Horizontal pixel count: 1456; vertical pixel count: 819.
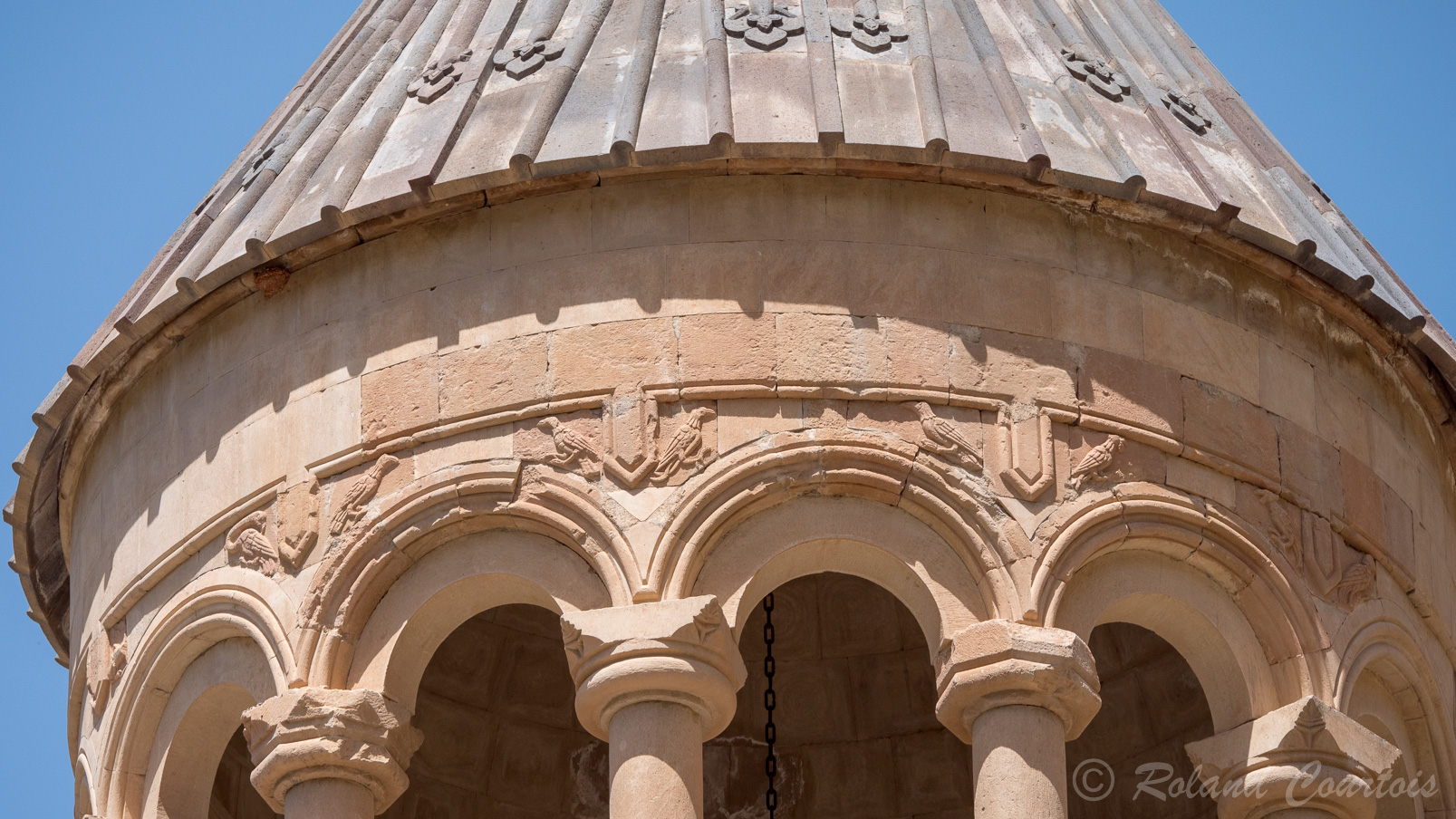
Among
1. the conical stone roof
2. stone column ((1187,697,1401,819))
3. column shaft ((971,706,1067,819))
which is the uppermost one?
the conical stone roof

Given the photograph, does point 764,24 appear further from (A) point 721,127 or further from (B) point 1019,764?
(B) point 1019,764

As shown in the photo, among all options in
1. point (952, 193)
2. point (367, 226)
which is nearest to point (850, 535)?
point (952, 193)

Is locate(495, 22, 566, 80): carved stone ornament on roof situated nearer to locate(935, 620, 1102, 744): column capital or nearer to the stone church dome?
the stone church dome

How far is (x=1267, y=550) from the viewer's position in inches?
561

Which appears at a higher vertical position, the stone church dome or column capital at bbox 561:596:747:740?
the stone church dome

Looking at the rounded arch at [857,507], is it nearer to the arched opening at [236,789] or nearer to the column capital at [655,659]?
the column capital at [655,659]

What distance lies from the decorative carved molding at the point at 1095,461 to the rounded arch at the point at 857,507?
551mm

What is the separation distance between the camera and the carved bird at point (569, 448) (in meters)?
13.9

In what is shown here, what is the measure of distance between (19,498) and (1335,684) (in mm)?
7307

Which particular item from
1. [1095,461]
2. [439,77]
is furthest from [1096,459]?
[439,77]

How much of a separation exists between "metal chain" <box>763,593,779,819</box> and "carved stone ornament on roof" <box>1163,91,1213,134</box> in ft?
12.5

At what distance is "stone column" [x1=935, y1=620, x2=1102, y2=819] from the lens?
519 inches

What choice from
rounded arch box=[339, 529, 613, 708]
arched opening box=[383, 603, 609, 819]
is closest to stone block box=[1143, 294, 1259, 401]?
rounded arch box=[339, 529, 613, 708]

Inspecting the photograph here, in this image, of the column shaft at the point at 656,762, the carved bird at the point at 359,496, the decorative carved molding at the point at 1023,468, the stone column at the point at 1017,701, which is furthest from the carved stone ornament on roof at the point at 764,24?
the column shaft at the point at 656,762
